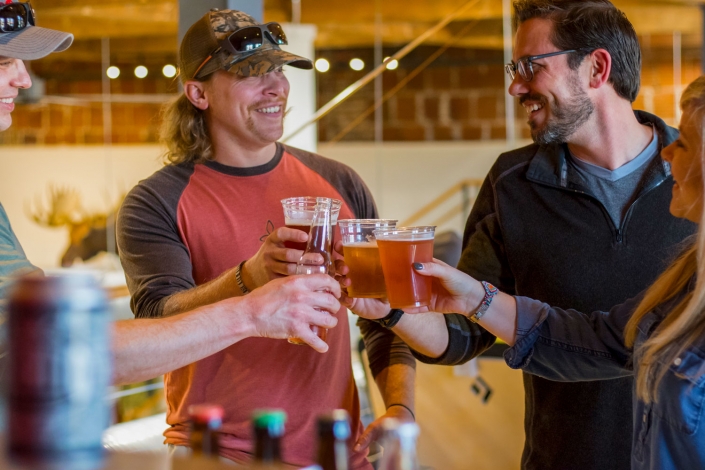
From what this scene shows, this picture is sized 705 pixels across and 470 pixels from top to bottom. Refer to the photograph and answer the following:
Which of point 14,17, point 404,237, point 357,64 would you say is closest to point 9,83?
point 14,17

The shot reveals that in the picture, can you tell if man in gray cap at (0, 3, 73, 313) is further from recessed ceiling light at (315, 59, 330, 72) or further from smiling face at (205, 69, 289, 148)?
recessed ceiling light at (315, 59, 330, 72)

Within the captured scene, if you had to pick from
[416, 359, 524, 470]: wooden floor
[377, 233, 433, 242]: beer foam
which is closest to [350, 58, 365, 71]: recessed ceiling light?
[416, 359, 524, 470]: wooden floor

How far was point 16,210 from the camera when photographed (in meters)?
6.60

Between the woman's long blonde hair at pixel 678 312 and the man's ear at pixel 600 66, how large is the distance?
0.63 m

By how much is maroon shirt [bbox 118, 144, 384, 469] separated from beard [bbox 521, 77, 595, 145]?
537 mm

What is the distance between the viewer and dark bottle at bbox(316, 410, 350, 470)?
Answer: 2.76 feet

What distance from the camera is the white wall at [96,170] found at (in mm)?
6238

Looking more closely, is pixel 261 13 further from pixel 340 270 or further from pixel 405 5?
pixel 405 5

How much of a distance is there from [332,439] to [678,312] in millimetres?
815

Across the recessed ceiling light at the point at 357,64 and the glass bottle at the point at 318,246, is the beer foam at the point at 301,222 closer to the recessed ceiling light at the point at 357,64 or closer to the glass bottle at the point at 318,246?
the glass bottle at the point at 318,246

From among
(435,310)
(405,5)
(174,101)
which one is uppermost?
(405,5)

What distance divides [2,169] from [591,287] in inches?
234

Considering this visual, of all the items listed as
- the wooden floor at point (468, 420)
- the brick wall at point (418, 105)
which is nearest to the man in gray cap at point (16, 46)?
the wooden floor at point (468, 420)

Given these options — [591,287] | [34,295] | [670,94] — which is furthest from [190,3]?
[670,94]
